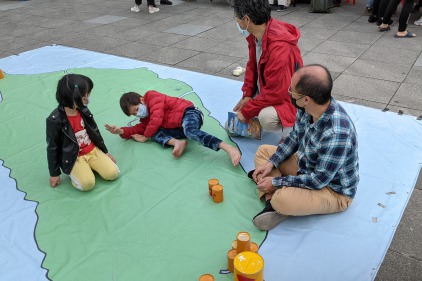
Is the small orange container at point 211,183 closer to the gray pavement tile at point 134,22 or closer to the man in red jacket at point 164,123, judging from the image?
the man in red jacket at point 164,123

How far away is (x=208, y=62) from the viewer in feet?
18.1

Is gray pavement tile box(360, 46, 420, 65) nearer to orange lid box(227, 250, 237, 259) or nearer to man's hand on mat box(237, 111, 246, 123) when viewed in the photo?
man's hand on mat box(237, 111, 246, 123)

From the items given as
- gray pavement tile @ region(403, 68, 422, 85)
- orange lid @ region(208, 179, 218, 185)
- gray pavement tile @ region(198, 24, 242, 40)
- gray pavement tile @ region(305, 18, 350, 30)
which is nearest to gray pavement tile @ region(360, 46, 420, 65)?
gray pavement tile @ region(403, 68, 422, 85)

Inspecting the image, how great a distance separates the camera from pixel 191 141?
3537 millimetres

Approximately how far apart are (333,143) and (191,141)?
1627mm

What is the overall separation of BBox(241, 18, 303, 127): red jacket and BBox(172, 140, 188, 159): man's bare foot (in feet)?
1.99

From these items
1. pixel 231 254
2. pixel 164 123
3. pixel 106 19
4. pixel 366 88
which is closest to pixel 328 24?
pixel 366 88

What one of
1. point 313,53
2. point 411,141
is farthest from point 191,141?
point 313,53

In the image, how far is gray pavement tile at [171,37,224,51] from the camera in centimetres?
624

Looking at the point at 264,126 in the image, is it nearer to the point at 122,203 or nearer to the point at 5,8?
the point at 122,203

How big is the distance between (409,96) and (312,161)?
2.48 m

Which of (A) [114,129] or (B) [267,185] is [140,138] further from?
(B) [267,185]

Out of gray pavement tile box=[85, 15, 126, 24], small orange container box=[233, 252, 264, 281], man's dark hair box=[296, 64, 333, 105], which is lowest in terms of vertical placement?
gray pavement tile box=[85, 15, 126, 24]

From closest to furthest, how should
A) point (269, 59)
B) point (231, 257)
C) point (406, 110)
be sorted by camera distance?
point (231, 257) < point (269, 59) < point (406, 110)
